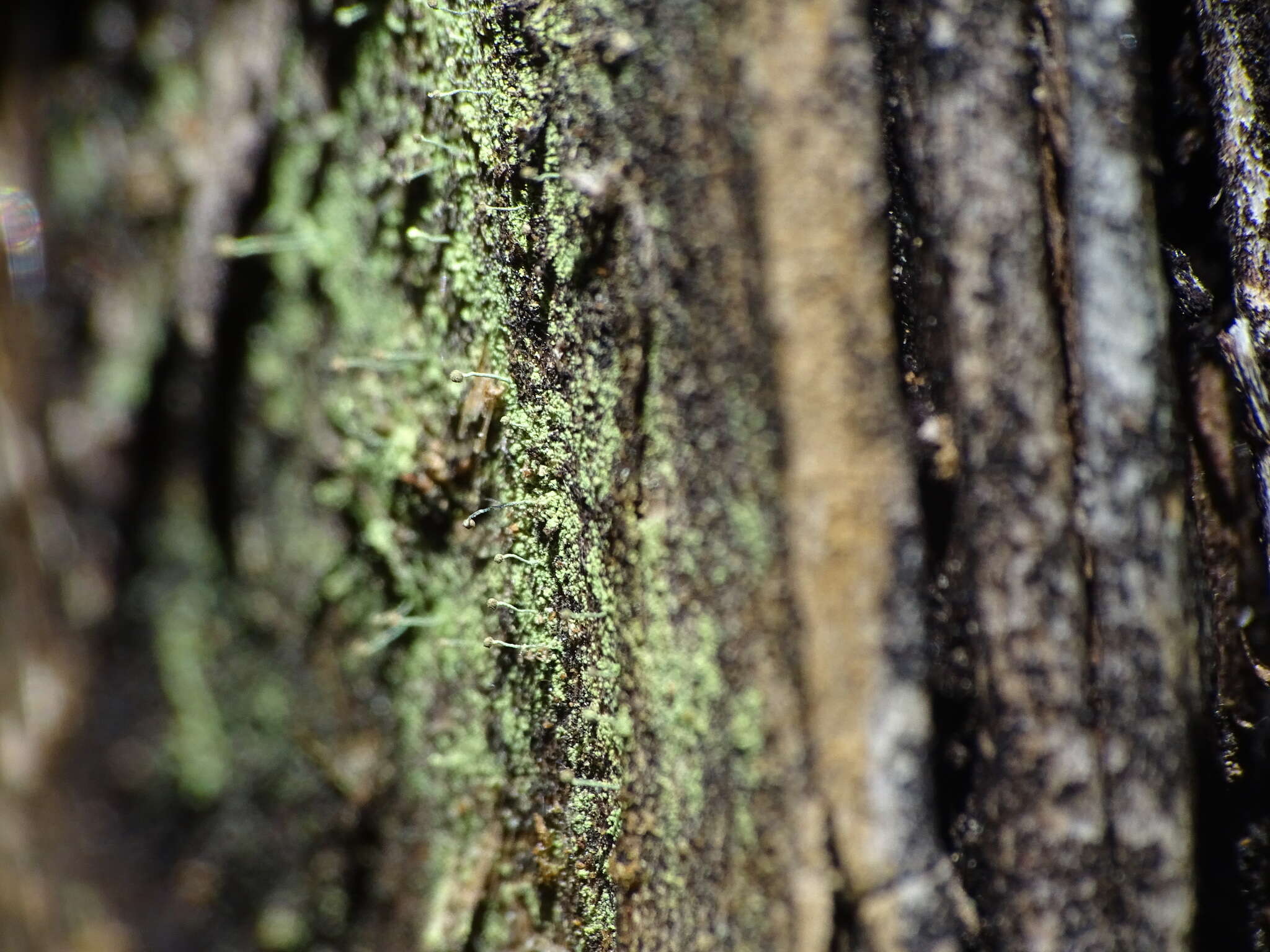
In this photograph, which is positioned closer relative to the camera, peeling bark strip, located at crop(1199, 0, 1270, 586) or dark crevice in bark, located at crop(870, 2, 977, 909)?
dark crevice in bark, located at crop(870, 2, 977, 909)

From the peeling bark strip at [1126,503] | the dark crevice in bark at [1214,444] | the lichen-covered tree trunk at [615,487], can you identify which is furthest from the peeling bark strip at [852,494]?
the dark crevice in bark at [1214,444]

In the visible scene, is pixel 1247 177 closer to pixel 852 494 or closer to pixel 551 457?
pixel 852 494

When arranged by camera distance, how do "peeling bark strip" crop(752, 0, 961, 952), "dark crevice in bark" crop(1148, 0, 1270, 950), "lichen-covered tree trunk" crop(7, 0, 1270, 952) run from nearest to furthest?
"lichen-covered tree trunk" crop(7, 0, 1270, 952)
"peeling bark strip" crop(752, 0, 961, 952)
"dark crevice in bark" crop(1148, 0, 1270, 950)

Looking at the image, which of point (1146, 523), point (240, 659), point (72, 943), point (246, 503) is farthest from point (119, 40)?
point (1146, 523)

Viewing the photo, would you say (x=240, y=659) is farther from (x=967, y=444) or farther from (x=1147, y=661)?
(x=1147, y=661)

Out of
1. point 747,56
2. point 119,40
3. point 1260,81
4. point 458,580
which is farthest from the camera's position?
point 1260,81

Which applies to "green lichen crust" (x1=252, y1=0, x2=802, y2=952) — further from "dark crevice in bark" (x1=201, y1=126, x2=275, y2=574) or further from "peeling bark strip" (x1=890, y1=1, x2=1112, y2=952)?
"peeling bark strip" (x1=890, y1=1, x2=1112, y2=952)

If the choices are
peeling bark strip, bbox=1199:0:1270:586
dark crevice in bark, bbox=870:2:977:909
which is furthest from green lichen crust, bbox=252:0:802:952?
peeling bark strip, bbox=1199:0:1270:586

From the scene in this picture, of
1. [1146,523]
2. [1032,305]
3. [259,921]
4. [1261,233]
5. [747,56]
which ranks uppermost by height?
[747,56]

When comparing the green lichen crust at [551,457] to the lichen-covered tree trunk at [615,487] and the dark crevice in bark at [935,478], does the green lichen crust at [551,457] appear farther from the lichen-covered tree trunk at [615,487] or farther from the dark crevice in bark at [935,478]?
the dark crevice in bark at [935,478]
